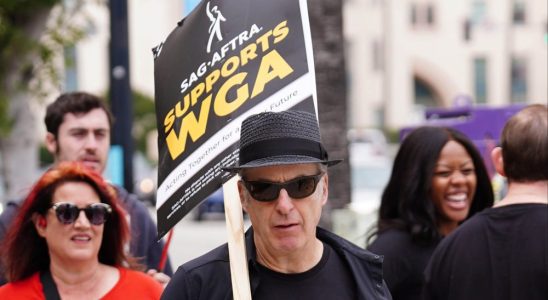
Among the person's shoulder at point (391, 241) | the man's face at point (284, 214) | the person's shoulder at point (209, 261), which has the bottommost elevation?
the person's shoulder at point (391, 241)

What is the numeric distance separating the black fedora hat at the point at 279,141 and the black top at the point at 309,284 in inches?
13.1

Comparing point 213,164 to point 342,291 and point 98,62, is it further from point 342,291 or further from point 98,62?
point 98,62

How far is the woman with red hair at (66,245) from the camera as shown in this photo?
14.2 ft

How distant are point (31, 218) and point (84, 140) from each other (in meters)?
1.05

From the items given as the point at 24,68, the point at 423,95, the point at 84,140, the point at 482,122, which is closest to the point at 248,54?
the point at 84,140

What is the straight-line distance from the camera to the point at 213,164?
371 centimetres

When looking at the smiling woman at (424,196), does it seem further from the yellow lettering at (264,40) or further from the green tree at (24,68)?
the green tree at (24,68)

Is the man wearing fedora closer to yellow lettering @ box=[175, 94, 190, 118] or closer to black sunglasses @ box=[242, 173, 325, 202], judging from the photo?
black sunglasses @ box=[242, 173, 325, 202]

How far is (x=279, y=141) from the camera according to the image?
3.37m

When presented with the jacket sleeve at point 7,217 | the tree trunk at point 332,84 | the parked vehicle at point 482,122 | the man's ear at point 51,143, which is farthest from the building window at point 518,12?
the jacket sleeve at point 7,217

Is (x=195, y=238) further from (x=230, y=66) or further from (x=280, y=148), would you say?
(x=280, y=148)

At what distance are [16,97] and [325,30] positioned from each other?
5.32 metres

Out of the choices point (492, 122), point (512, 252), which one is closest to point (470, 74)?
point (492, 122)

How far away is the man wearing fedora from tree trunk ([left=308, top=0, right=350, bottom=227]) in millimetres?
4720
